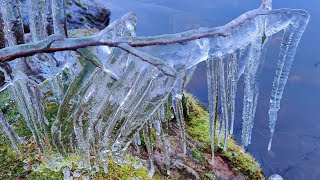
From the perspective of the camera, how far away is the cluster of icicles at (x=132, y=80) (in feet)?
6.52

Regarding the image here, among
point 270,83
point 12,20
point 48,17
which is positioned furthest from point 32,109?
point 270,83

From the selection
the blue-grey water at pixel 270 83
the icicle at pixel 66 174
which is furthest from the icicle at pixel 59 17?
the blue-grey water at pixel 270 83

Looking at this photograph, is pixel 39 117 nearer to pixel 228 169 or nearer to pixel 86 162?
pixel 86 162

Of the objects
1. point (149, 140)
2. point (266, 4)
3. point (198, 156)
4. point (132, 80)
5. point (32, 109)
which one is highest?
point (266, 4)

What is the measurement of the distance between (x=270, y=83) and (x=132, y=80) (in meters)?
6.19

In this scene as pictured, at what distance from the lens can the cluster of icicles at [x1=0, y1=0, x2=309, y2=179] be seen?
1988mm

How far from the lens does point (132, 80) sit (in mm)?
2064

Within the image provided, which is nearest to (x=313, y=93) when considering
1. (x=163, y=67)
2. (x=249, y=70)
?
(x=249, y=70)

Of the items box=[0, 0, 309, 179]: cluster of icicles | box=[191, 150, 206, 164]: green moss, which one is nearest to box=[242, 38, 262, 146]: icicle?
box=[0, 0, 309, 179]: cluster of icicles

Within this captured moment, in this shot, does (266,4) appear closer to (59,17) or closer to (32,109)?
(32,109)

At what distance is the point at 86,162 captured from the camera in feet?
9.38

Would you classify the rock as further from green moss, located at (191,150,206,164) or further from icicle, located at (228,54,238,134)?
icicle, located at (228,54,238,134)

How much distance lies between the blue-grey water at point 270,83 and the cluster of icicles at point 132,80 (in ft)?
12.2

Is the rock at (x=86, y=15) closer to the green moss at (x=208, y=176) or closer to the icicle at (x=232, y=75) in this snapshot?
the green moss at (x=208, y=176)
